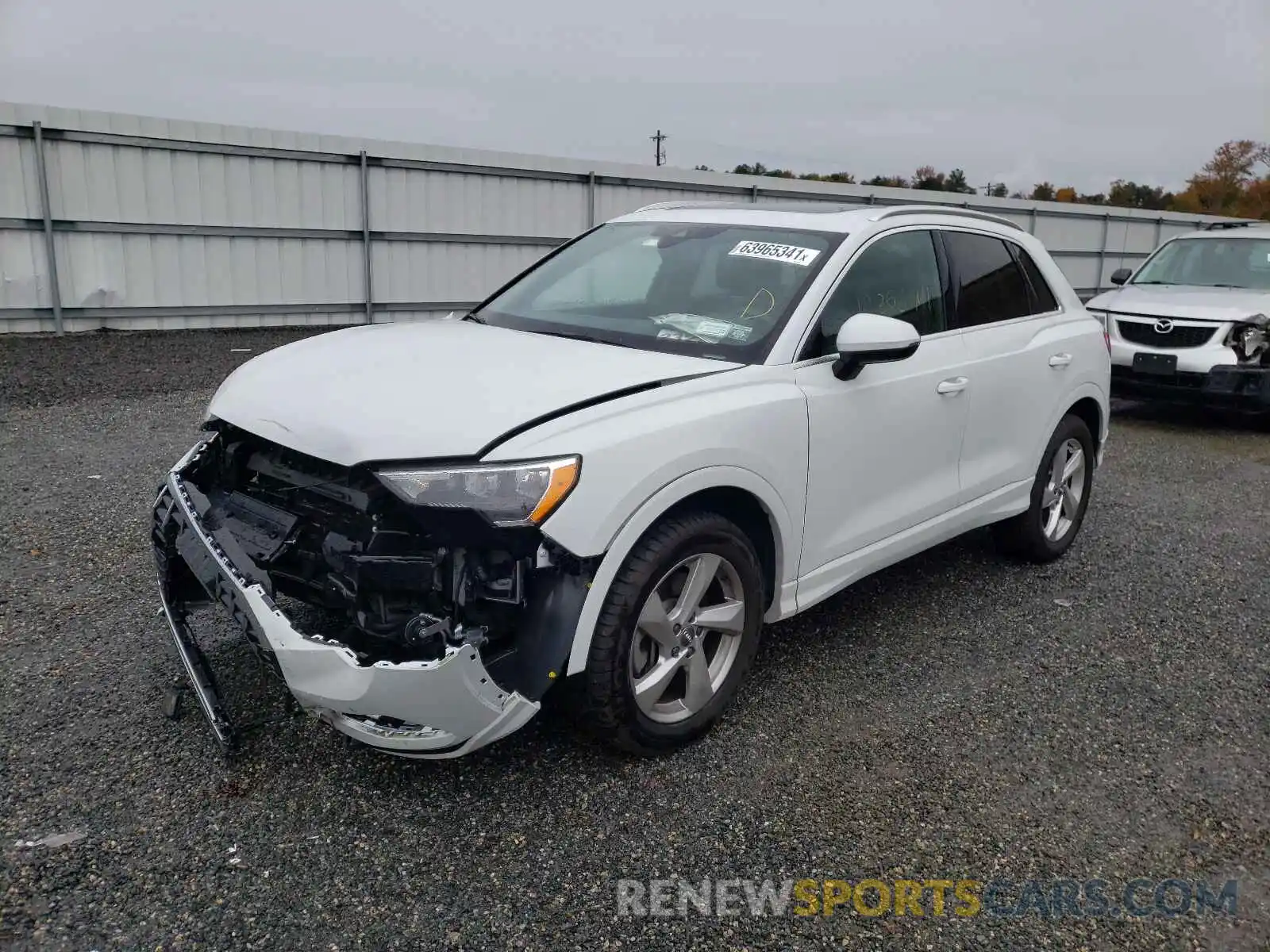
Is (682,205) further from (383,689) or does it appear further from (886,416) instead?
(383,689)

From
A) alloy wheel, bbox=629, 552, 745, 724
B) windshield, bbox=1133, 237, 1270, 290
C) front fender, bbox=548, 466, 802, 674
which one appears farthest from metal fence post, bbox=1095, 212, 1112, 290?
alloy wheel, bbox=629, 552, 745, 724

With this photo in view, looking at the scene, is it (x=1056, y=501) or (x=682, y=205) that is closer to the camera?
(x=682, y=205)

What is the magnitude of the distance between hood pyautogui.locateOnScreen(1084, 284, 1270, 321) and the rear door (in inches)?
195

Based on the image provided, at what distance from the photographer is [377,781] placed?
305 cm

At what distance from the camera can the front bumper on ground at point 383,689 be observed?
2.58m

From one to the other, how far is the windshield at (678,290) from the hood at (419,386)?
0.16 meters

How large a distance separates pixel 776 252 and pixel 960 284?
1076 mm

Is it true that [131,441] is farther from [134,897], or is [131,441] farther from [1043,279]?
[1043,279]

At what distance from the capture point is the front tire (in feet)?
9.46

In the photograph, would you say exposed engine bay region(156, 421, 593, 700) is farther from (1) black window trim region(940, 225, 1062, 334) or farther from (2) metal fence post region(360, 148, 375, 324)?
(2) metal fence post region(360, 148, 375, 324)

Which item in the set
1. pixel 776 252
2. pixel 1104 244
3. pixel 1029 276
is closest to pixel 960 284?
pixel 1029 276

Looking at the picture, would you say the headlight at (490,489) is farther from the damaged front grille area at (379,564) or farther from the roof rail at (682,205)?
the roof rail at (682,205)

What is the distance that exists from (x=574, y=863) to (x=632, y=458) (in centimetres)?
111

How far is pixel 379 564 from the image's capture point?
8.96 feet
